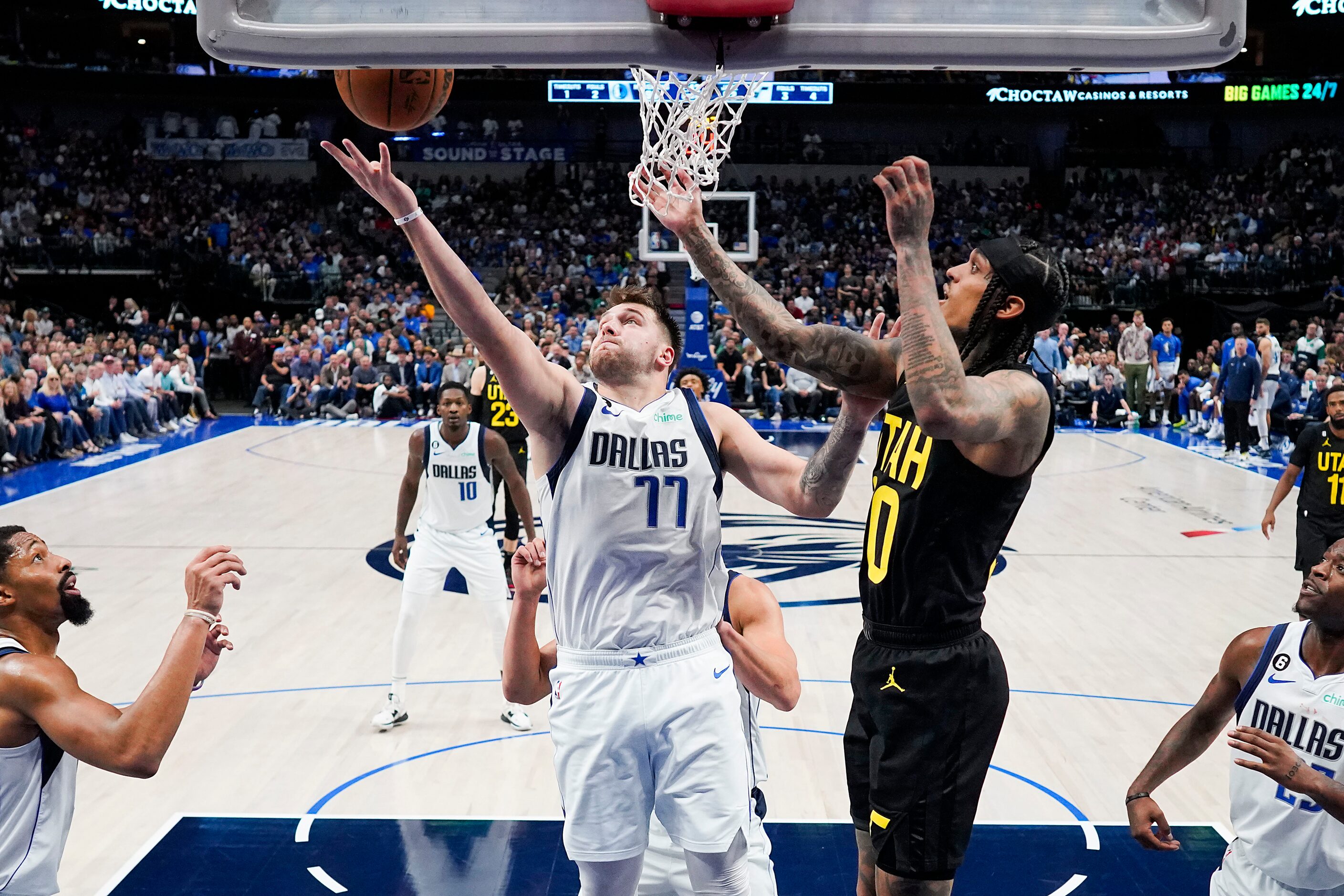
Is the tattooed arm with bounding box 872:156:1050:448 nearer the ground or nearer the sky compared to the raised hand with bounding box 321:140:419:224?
nearer the ground

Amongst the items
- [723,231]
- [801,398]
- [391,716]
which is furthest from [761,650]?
[723,231]

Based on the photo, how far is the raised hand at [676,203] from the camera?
2.91 meters

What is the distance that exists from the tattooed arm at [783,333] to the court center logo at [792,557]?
19.8ft

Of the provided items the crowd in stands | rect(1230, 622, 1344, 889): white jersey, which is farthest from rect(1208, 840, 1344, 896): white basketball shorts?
the crowd in stands

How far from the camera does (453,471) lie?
6.96 metres

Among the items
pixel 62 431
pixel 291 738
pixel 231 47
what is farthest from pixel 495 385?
pixel 62 431

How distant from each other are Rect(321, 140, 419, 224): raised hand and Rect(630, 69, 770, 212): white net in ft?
2.09

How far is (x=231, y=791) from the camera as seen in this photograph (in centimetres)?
555

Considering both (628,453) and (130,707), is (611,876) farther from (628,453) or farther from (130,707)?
(130,707)

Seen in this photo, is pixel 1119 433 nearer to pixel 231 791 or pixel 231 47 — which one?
pixel 231 791

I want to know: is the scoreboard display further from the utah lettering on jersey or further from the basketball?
the utah lettering on jersey

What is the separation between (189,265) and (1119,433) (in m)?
18.6

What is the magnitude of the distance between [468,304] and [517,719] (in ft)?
13.1

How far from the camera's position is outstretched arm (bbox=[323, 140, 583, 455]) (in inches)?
110
